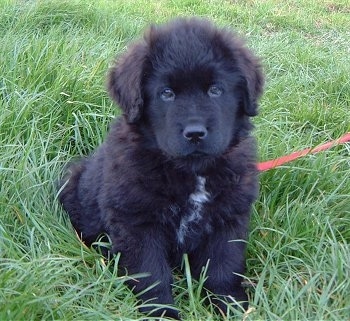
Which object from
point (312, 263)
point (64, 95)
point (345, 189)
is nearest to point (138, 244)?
point (312, 263)

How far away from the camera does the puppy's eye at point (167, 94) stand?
2.59 m

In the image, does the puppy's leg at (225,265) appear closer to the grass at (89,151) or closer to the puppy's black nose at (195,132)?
the grass at (89,151)

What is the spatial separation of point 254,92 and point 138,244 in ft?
2.70

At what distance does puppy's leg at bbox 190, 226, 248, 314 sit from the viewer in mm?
2850

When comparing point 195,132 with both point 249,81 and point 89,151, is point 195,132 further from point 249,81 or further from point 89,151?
point 89,151

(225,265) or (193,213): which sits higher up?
(193,213)

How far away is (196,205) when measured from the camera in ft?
9.10

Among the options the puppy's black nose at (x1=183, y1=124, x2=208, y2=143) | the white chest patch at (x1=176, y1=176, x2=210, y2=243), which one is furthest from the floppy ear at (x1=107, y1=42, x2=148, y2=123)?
the white chest patch at (x1=176, y1=176, x2=210, y2=243)

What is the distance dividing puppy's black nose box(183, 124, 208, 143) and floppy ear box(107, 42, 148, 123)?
28 centimetres

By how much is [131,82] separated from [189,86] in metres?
0.26

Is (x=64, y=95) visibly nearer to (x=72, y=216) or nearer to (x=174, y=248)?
(x=72, y=216)

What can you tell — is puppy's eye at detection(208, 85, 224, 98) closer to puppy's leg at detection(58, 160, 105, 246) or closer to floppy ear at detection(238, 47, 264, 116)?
floppy ear at detection(238, 47, 264, 116)

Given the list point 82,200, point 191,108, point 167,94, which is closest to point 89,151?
point 82,200

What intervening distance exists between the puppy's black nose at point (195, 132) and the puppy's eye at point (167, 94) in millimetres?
175
